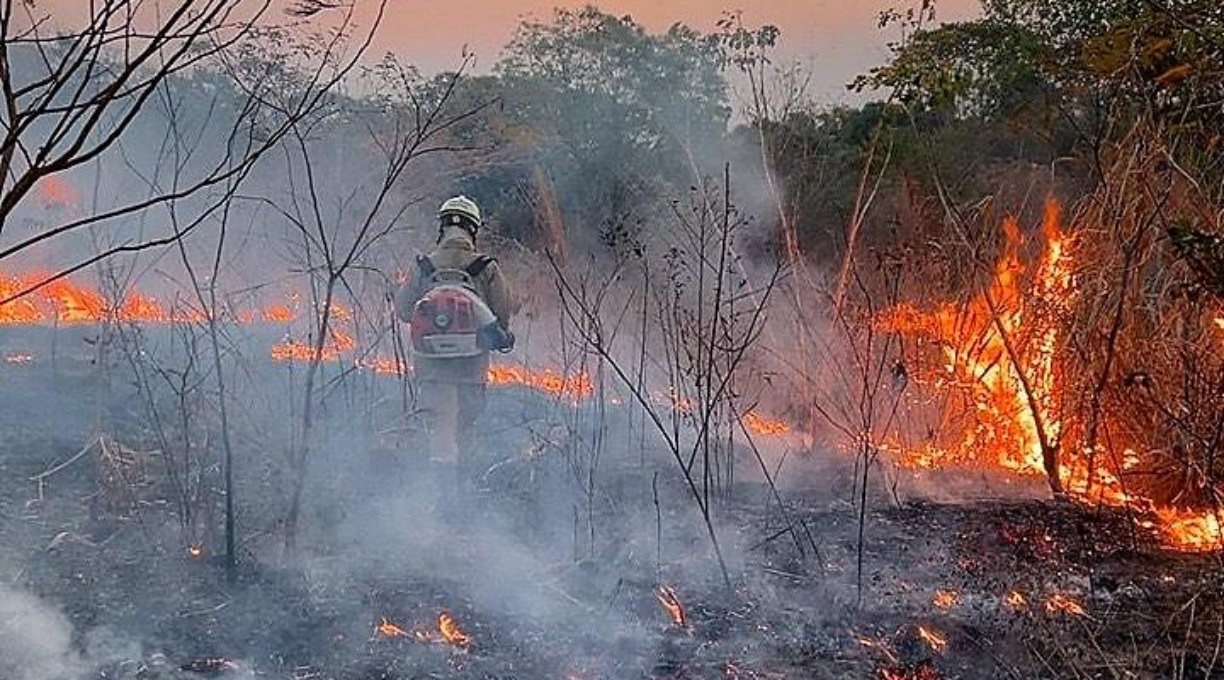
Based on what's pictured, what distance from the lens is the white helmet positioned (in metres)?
6.57

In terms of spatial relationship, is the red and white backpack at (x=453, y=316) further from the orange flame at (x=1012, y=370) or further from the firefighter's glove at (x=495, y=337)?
the orange flame at (x=1012, y=370)

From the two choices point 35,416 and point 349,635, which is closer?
point 349,635

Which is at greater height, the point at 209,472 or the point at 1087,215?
the point at 1087,215

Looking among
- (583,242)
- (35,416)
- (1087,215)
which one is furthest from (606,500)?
(583,242)

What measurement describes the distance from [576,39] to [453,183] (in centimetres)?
643

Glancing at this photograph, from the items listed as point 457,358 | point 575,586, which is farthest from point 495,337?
point 575,586

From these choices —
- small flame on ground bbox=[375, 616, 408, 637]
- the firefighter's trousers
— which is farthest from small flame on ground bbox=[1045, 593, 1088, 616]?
the firefighter's trousers

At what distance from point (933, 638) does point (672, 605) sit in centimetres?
114

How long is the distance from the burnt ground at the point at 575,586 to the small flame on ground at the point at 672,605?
0.03 m

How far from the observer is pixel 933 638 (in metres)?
4.58

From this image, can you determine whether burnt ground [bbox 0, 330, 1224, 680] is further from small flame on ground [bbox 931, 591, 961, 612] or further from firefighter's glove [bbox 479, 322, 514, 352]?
firefighter's glove [bbox 479, 322, 514, 352]

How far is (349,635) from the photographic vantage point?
176 inches

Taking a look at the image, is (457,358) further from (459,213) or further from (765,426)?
(765,426)

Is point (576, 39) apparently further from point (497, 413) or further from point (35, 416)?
point (35, 416)
